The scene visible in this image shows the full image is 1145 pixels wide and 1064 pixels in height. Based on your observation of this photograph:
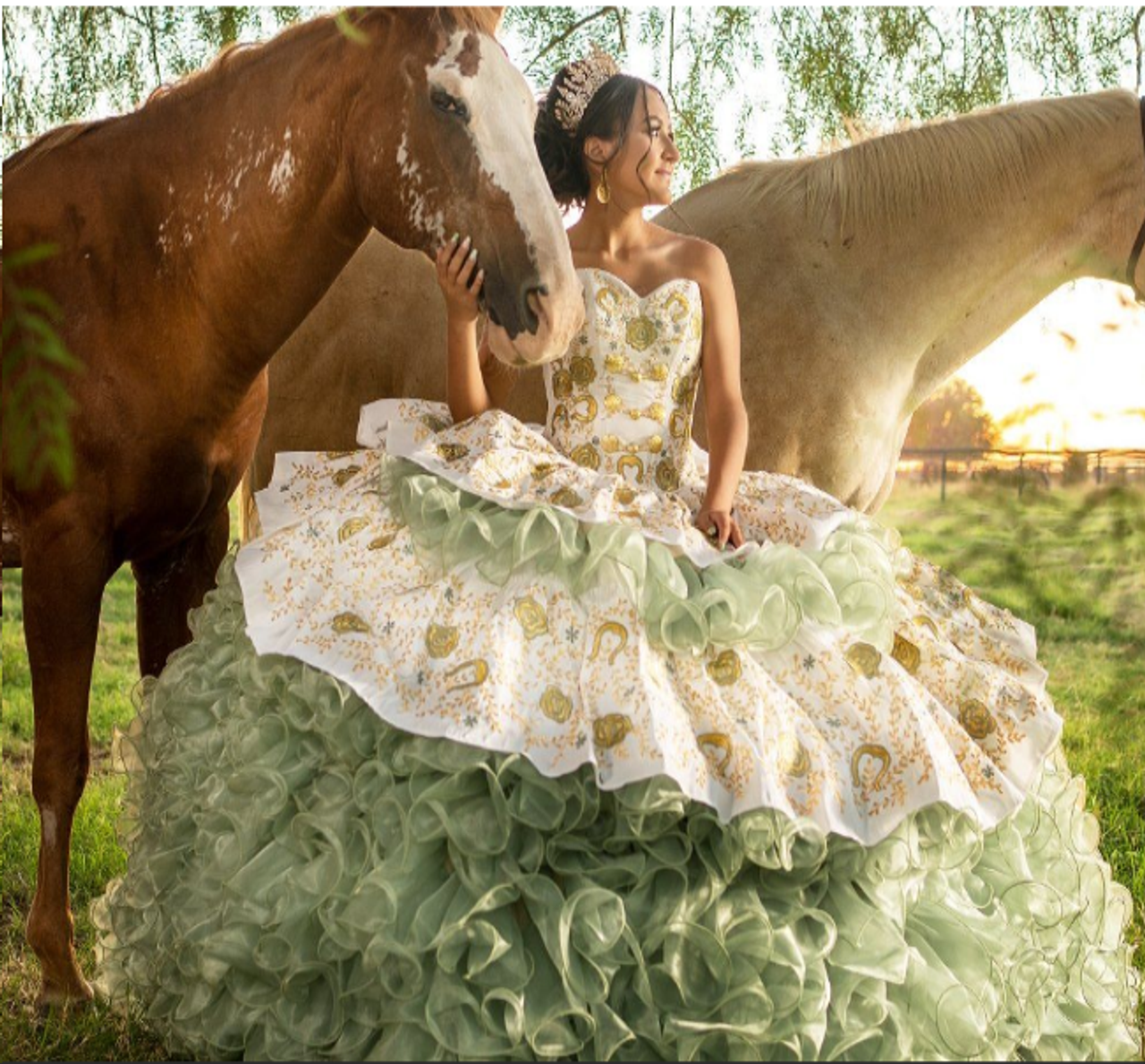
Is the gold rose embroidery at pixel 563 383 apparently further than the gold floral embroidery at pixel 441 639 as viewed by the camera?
Yes

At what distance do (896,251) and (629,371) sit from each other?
1224 millimetres

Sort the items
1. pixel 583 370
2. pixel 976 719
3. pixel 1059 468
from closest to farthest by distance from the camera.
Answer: pixel 976 719, pixel 583 370, pixel 1059 468

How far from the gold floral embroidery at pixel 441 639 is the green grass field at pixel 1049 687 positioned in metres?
0.97

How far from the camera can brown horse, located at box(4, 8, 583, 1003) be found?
85.1 inches

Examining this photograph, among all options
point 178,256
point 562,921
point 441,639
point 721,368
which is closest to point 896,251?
point 721,368

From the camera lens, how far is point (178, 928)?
2043mm

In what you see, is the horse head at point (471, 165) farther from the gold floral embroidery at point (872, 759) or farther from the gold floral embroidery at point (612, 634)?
the gold floral embroidery at point (872, 759)

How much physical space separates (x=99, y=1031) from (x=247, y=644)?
0.80 m

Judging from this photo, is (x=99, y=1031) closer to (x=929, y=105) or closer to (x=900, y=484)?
(x=900, y=484)

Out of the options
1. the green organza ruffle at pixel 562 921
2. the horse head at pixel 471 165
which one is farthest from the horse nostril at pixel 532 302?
the green organza ruffle at pixel 562 921

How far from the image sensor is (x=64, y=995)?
2.39 m

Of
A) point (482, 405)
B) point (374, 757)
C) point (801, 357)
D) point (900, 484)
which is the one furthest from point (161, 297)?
point (900, 484)

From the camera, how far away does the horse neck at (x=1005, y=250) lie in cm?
314

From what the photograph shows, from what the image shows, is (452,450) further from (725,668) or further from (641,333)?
(725,668)
